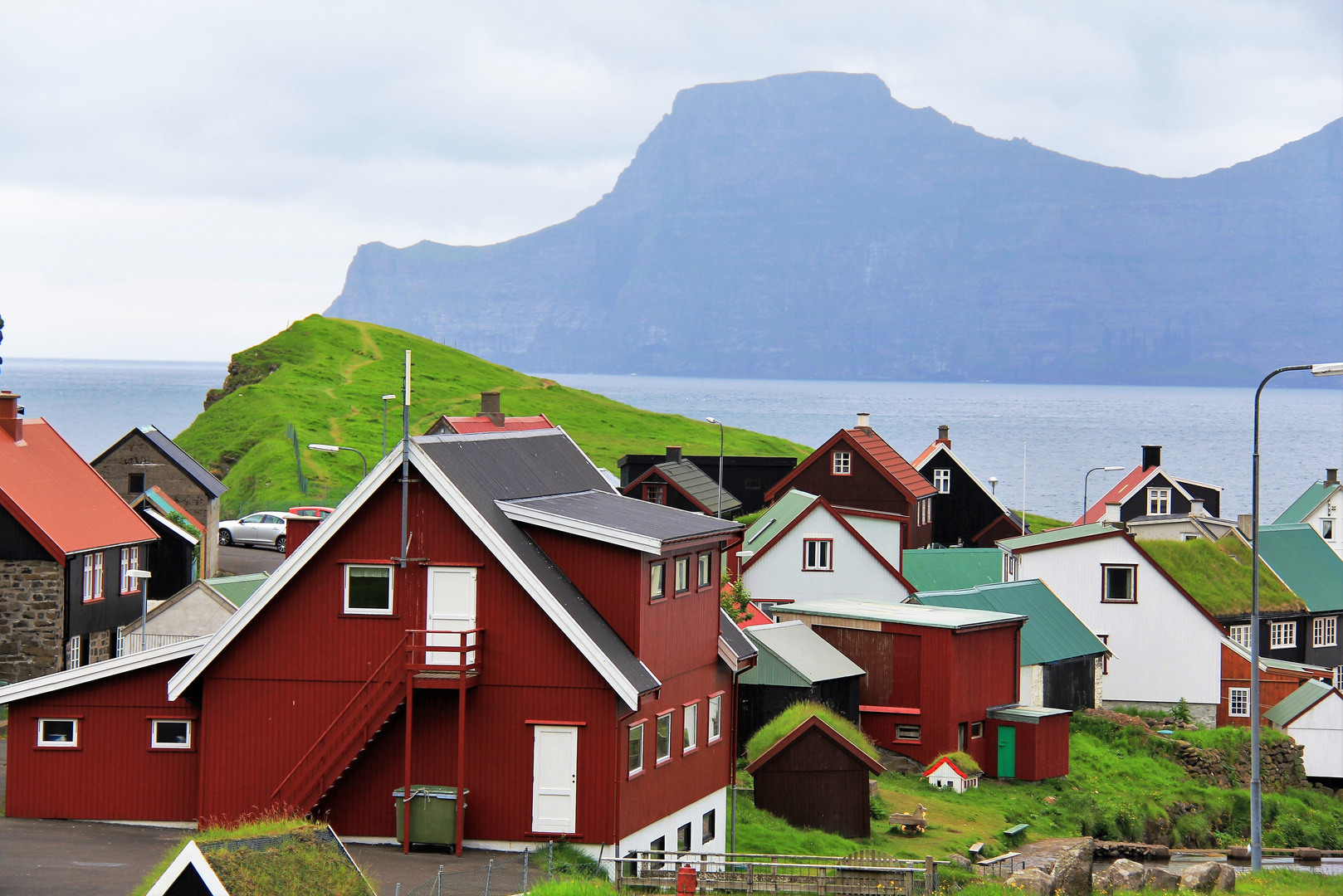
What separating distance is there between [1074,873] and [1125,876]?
10.2ft

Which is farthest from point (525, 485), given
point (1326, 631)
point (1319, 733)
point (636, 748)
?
point (1326, 631)

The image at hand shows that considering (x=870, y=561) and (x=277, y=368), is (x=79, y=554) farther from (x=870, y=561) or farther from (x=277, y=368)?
(x=277, y=368)

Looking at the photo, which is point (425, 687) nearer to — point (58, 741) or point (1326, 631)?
point (58, 741)

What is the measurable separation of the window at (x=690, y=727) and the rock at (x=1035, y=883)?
7426 millimetres

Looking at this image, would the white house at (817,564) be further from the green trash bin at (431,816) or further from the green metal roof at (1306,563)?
the green trash bin at (431,816)

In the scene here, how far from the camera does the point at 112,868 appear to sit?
25453 mm

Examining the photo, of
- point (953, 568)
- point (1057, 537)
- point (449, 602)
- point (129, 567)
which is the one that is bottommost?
point (449, 602)

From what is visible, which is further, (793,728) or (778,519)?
(778,519)

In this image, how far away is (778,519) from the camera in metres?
60.8

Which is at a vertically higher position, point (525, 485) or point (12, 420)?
point (12, 420)

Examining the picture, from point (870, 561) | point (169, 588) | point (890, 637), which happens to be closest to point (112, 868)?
point (890, 637)

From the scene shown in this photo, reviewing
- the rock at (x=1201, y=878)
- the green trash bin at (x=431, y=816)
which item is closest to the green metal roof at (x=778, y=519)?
the rock at (x=1201, y=878)

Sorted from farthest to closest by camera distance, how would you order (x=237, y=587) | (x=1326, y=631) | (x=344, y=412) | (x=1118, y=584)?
(x=344, y=412) < (x=1326, y=631) < (x=1118, y=584) < (x=237, y=587)

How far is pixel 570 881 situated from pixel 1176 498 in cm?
8403
